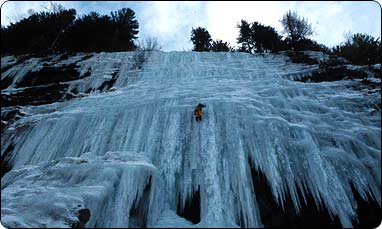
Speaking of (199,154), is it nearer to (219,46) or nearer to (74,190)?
(74,190)

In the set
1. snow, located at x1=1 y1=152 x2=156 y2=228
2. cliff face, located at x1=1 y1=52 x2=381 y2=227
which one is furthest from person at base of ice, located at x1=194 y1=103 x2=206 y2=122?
snow, located at x1=1 y1=152 x2=156 y2=228

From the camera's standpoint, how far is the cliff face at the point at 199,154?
4.07 metres

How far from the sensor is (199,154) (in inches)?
198

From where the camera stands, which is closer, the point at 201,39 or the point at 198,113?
the point at 198,113

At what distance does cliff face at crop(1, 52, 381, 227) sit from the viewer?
4074 millimetres

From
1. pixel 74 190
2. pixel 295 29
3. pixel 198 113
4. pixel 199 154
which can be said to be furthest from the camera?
pixel 295 29

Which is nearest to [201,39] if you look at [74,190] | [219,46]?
[219,46]

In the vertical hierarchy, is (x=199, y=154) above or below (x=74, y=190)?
above

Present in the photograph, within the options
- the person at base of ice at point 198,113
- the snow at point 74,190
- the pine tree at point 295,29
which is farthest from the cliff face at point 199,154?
the pine tree at point 295,29

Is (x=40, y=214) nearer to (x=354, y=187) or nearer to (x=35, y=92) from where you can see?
(x=354, y=187)

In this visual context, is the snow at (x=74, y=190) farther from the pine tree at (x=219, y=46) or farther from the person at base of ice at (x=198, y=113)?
the pine tree at (x=219, y=46)

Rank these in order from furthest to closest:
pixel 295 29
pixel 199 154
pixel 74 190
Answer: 1. pixel 295 29
2. pixel 199 154
3. pixel 74 190

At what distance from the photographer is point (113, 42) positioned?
14500 millimetres

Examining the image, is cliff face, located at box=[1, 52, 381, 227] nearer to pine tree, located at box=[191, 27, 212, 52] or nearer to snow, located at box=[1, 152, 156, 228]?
snow, located at box=[1, 152, 156, 228]
